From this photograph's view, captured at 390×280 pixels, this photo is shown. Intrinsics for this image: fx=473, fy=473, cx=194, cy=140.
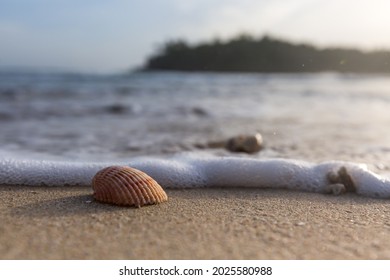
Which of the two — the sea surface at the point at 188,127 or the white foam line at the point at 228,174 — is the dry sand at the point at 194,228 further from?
the sea surface at the point at 188,127

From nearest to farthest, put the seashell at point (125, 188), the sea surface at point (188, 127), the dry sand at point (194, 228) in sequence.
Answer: the dry sand at point (194, 228) < the seashell at point (125, 188) < the sea surface at point (188, 127)

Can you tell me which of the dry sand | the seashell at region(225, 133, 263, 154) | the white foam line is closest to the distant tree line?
the seashell at region(225, 133, 263, 154)

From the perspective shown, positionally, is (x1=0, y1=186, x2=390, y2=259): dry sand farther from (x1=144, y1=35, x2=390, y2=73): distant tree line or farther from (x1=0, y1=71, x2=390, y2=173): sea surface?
(x1=144, y1=35, x2=390, y2=73): distant tree line

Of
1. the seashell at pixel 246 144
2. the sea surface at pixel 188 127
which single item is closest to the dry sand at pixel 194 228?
the sea surface at pixel 188 127

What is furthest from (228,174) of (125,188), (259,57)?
(259,57)

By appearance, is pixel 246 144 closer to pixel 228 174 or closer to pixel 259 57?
pixel 228 174

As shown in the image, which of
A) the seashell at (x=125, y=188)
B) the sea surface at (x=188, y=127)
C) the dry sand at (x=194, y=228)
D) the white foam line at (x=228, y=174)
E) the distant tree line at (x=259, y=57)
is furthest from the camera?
the distant tree line at (x=259, y=57)
